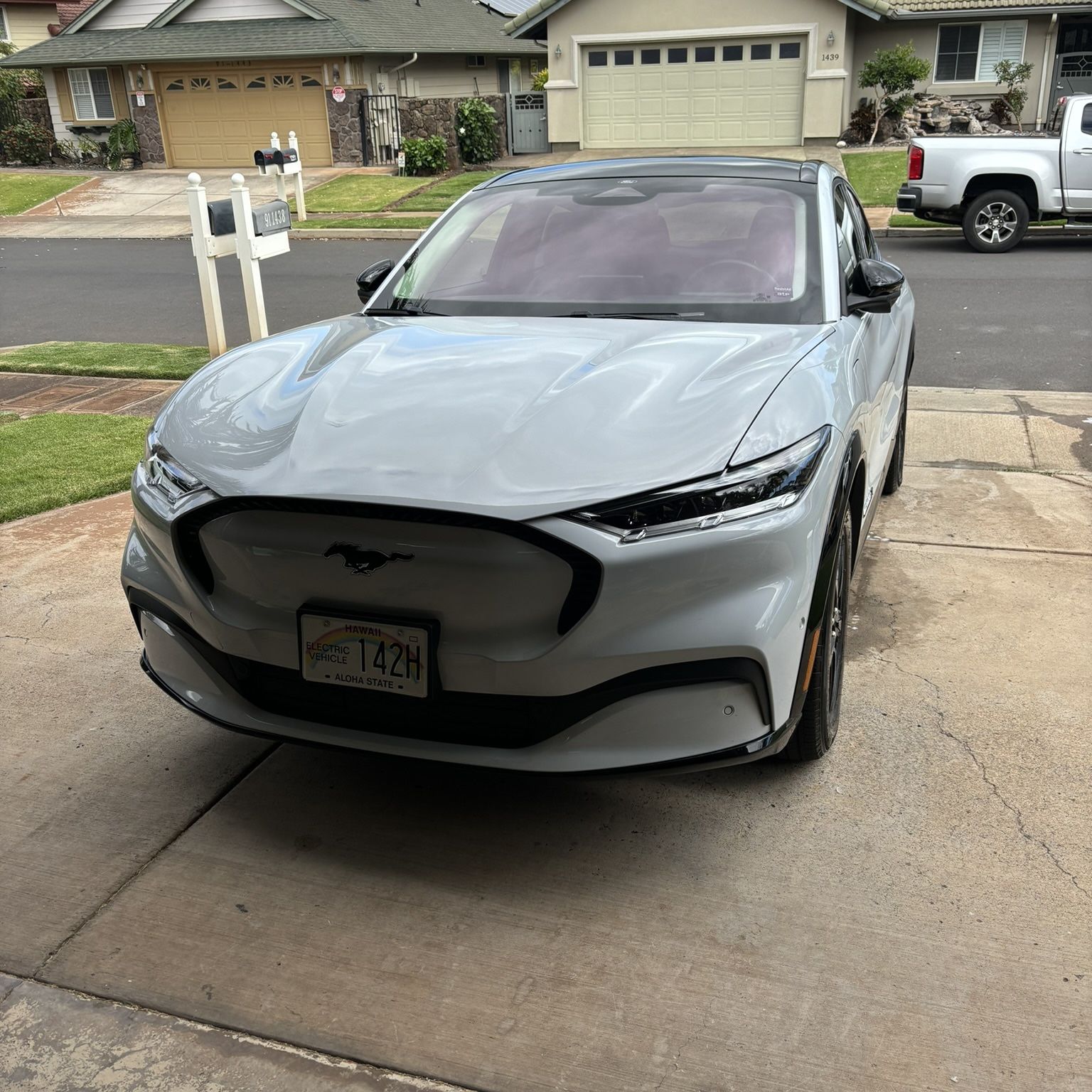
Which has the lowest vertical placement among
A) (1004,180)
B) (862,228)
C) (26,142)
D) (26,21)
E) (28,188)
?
(28,188)

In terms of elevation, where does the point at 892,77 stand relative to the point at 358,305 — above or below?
above

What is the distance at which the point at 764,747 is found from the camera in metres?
2.63

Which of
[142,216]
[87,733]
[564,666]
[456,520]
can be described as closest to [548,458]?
[456,520]

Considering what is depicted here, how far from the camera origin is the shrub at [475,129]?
87.2ft

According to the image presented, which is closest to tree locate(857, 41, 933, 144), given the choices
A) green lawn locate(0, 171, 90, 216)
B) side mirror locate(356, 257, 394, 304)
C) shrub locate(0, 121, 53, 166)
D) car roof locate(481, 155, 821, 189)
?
green lawn locate(0, 171, 90, 216)

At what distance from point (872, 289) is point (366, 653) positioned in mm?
2245

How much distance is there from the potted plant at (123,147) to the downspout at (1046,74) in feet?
75.6

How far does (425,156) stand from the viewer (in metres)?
25.0

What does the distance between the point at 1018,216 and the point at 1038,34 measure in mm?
15687

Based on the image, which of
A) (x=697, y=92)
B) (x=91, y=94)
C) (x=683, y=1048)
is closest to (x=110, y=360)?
(x=683, y=1048)

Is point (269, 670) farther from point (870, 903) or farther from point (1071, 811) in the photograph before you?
point (1071, 811)

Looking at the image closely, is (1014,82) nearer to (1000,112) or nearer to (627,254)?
(1000,112)

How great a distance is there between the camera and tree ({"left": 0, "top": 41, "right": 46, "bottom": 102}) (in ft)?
101

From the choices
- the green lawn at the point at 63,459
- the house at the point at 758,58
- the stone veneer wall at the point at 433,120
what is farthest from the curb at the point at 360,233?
the green lawn at the point at 63,459
